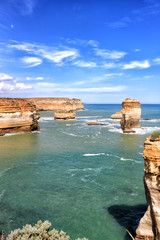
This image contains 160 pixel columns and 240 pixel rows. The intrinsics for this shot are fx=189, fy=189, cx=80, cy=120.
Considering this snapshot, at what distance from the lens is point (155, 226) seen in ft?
34.7

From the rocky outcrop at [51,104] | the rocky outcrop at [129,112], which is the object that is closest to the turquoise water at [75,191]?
the rocky outcrop at [129,112]

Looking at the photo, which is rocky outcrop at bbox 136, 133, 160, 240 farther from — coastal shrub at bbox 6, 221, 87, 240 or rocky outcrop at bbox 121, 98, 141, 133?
rocky outcrop at bbox 121, 98, 141, 133

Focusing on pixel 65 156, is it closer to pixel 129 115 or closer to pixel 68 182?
pixel 68 182

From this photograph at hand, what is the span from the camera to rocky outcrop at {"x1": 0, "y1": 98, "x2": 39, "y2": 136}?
48.5m

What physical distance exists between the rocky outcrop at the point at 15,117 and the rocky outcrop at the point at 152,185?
4384 centimetres

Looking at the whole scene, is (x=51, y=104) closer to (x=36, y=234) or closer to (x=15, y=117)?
(x=15, y=117)

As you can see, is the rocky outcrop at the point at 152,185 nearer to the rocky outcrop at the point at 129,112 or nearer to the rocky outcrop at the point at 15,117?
the rocky outcrop at the point at 15,117

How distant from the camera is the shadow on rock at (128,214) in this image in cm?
1407

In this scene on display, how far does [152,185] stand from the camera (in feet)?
34.9

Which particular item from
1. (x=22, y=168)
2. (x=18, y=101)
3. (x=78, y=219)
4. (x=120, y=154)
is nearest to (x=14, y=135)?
(x=18, y=101)

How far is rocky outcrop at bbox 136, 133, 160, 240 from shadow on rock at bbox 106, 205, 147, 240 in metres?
2.60

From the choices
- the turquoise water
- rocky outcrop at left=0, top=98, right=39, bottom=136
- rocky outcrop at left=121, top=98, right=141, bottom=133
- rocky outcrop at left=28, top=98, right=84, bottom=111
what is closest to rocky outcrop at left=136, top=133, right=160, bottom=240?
the turquoise water

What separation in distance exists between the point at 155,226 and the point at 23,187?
1361cm

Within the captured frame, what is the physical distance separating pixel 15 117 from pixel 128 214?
136 ft
